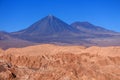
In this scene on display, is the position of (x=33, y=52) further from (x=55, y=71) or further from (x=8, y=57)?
(x=55, y=71)

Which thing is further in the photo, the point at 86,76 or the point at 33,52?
the point at 33,52

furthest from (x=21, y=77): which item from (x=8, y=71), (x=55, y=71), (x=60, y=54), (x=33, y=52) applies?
(x=33, y=52)

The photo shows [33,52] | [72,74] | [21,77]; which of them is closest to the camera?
[72,74]

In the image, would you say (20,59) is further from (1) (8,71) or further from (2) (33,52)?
(1) (8,71)

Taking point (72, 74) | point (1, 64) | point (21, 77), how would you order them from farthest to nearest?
point (1, 64) < point (21, 77) < point (72, 74)

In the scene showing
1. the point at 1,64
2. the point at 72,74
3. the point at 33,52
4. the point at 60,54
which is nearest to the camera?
the point at 72,74

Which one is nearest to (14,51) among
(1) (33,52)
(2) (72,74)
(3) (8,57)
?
(1) (33,52)
